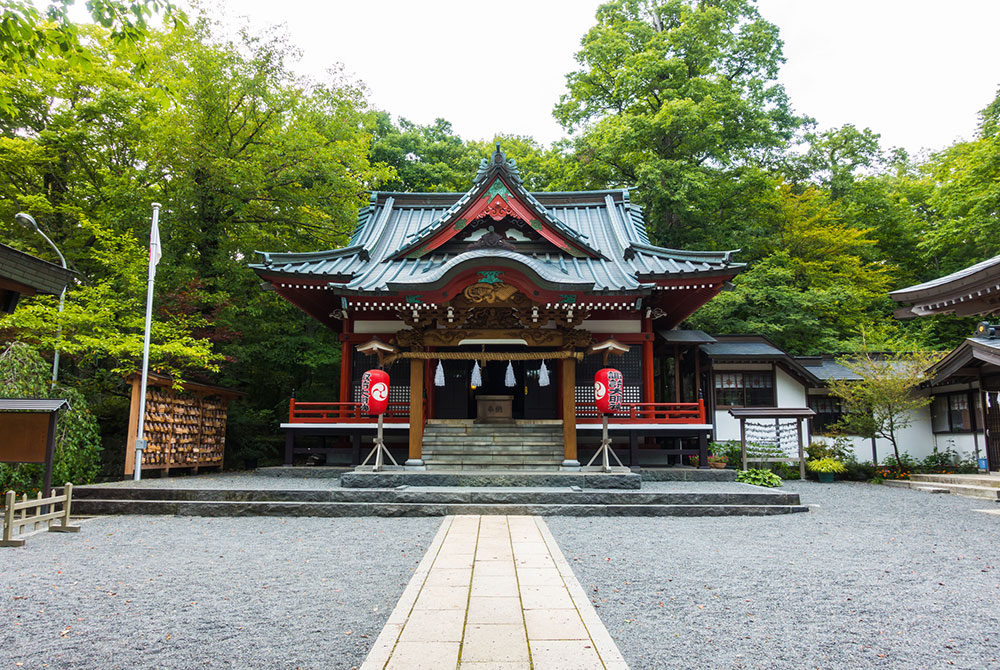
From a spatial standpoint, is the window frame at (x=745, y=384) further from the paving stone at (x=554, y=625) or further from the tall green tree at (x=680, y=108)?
the paving stone at (x=554, y=625)

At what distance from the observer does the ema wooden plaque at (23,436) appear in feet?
23.3

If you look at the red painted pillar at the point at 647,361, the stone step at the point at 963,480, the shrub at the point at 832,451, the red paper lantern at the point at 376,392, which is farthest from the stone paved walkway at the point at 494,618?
the shrub at the point at 832,451

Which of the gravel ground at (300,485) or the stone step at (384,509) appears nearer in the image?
the stone step at (384,509)

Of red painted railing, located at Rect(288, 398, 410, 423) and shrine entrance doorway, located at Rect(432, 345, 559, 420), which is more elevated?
shrine entrance doorway, located at Rect(432, 345, 559, 420)

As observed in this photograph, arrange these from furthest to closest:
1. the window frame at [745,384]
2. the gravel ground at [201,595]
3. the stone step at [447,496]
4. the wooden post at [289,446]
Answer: the window frame at [745,384], the wooden post at [289,446], the stone step at [447,496], the gravel ground at [201,595]

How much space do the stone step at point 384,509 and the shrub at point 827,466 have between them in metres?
6.81

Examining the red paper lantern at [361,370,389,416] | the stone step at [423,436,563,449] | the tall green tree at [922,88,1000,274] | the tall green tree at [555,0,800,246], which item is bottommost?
the stone step at [423,436,563,449]

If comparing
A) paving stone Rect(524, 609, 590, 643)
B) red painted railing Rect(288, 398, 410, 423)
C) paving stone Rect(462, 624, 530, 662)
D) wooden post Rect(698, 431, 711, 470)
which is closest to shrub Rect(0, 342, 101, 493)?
red painted railing Rect(288, 398, 410, 423)

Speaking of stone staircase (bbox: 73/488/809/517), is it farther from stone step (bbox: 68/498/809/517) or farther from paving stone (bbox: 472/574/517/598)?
paving stone (bbox: 472/574/517/598)

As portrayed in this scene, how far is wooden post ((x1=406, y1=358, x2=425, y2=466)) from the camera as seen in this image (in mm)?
11148

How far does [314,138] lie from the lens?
51.2ft

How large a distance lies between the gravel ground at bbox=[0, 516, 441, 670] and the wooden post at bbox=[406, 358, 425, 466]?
3.88 metres

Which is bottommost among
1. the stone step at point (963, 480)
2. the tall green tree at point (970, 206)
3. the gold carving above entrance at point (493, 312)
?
the stone step at point (963, 480)

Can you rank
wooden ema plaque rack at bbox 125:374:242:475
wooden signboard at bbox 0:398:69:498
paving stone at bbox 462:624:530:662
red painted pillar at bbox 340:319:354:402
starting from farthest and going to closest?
red painted pillar at bbox 340:319:354:402, wooden ema plaque rack at bbox 125:374:242:475, wooden signboard at bbox 0:398:69:498, paving stone at bbox 462:624:530:662
